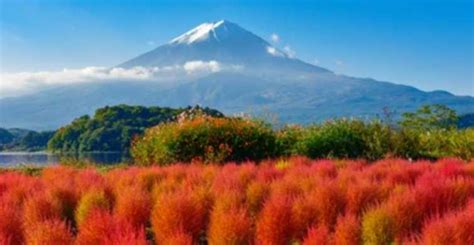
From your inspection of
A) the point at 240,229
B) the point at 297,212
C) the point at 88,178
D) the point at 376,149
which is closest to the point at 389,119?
the point at 376,149

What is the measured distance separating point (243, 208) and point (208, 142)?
10312mm

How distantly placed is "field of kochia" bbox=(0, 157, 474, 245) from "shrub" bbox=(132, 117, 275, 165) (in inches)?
238

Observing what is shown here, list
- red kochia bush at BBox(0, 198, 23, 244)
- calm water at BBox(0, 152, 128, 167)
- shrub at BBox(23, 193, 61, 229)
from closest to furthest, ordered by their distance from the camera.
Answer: red kochia bush at BBox(0, 198, 23, 244) < shrub at BBox(23, 193, 61, 229) < calm water at BBox(0, 152, 128, 167)

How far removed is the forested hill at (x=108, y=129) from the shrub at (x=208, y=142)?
93.0 ft

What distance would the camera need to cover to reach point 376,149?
20.7m

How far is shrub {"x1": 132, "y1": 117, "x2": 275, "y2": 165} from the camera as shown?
1947 cm

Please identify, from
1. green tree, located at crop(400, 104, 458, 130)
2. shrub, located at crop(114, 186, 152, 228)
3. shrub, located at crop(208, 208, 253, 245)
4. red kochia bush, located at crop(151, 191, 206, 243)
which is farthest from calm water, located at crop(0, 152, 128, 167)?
shrub, located at crop(208, 208, 253, 245)

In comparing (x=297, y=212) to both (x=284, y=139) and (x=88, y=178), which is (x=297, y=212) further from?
(x=284, y=139)

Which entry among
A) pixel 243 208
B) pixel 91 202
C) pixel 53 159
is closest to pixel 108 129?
pixel 53 159

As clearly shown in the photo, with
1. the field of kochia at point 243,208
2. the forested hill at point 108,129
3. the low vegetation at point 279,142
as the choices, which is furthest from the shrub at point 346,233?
the forested hill at point 108,129

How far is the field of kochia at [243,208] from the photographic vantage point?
7.16 meters

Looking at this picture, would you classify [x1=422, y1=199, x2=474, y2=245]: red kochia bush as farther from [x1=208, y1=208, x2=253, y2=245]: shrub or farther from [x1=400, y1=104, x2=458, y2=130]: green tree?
[x1=400, y1=104, x2=458, y2=130]: green tree

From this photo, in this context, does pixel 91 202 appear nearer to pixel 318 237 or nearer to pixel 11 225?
pixel 11 225

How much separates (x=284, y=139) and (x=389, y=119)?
143 inches
